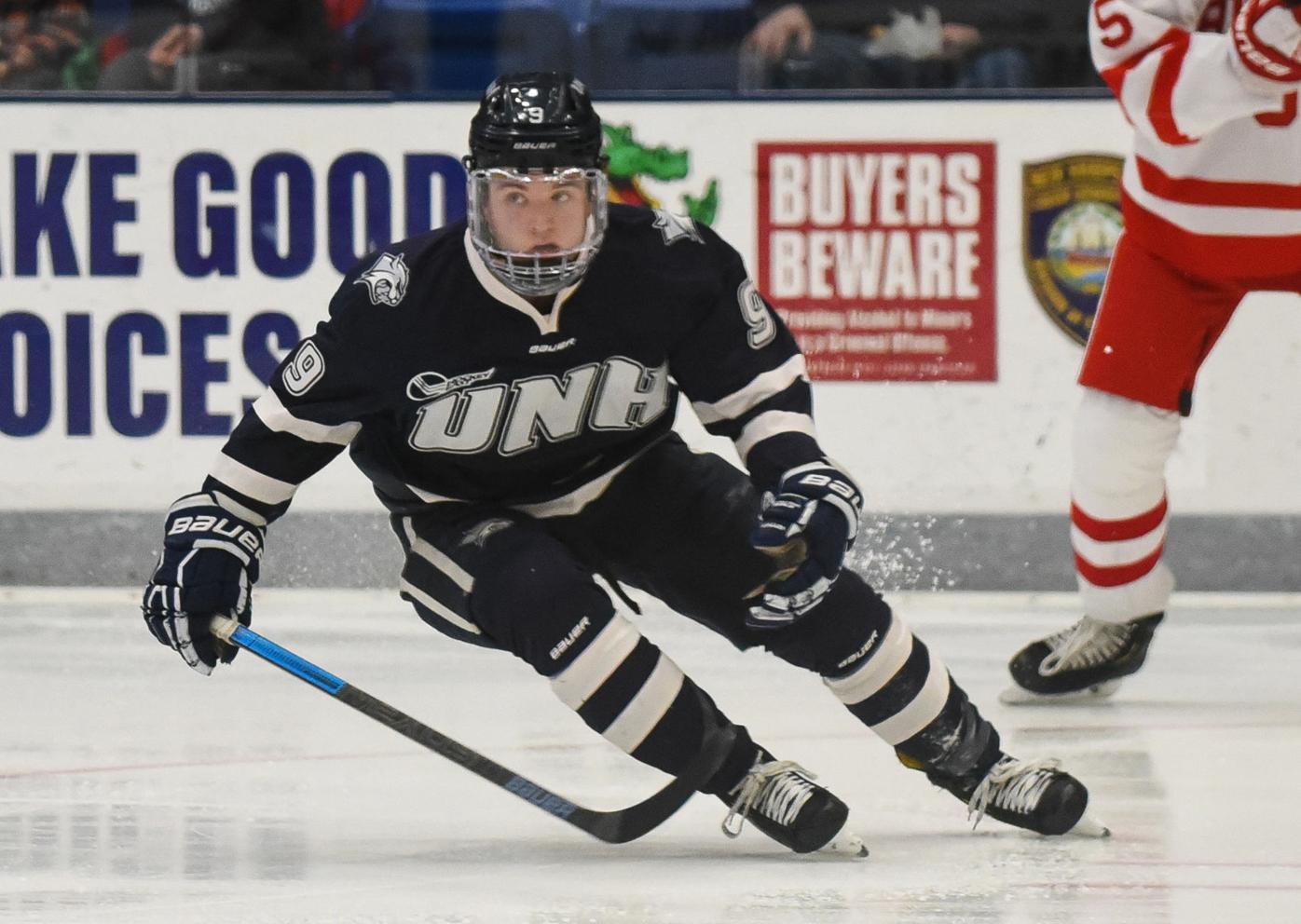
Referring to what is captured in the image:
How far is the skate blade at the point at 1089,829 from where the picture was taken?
8.41 feet

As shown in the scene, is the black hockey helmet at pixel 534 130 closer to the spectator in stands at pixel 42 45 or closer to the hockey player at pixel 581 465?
the hockey player at pixel 581 465

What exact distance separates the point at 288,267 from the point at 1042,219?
152cm

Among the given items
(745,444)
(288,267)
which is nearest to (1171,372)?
(745,444)

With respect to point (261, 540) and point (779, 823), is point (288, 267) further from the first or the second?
point (779, 823)

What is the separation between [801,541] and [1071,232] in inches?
99.2

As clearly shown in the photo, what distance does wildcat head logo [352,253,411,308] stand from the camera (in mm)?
2498

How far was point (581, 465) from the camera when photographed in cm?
266

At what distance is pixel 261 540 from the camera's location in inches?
101

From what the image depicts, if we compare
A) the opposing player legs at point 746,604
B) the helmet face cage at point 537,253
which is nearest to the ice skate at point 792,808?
the opposing player legs at point 746,604

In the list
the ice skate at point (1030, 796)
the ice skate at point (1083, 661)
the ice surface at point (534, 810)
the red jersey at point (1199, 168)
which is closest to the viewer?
the ice surface at point (534, 810)

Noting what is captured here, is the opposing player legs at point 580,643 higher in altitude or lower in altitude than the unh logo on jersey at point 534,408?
lower

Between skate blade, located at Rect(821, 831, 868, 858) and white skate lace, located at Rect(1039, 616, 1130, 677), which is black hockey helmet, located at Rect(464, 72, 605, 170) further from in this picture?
white skate lace, located at Rect(1039, 616, 1130, 677)

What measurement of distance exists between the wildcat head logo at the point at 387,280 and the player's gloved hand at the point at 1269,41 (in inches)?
48.1

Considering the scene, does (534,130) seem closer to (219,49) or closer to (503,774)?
(503,774)
